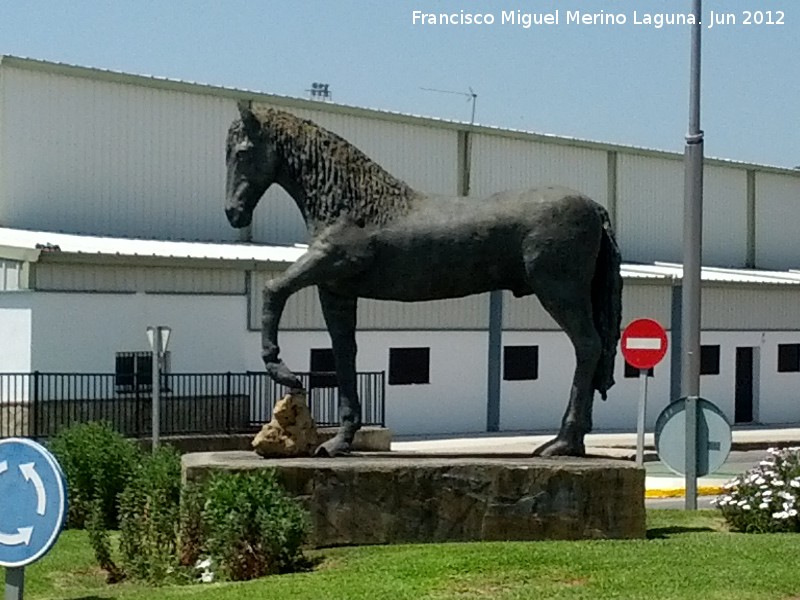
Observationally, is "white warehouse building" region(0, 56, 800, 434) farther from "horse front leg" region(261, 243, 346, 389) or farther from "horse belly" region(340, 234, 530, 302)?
"horse belly" region(340, 234, 530, 302)

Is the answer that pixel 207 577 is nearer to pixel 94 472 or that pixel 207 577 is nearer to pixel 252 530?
pixel 252 530

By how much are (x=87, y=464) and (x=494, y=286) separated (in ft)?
18.0

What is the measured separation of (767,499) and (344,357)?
4049mm

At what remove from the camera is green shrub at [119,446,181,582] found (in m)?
12.7

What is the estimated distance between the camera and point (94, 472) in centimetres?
1697

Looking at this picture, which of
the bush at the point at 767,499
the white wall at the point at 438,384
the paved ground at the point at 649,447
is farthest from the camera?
the white wall at the point at 438,384

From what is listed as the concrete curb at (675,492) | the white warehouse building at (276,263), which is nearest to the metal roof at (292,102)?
the white warehouse building at (276,263)

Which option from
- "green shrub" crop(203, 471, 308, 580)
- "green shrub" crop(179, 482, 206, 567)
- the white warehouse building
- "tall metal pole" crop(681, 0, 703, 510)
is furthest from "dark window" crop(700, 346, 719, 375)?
"green shrub" crop(203, 471, 308, 580)

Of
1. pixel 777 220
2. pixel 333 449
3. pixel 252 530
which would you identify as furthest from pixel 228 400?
pixel 777 220

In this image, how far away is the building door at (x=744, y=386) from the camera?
42.3 m

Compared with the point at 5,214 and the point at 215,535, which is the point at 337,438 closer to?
the point at 215,535

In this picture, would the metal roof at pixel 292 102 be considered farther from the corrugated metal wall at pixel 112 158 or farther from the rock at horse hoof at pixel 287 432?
the rock at horse hoof at pixel 287 432

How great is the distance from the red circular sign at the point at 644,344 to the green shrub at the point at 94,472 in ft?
19.1

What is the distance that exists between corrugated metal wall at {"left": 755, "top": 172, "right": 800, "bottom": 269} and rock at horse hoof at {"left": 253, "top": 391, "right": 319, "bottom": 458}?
3813cm
